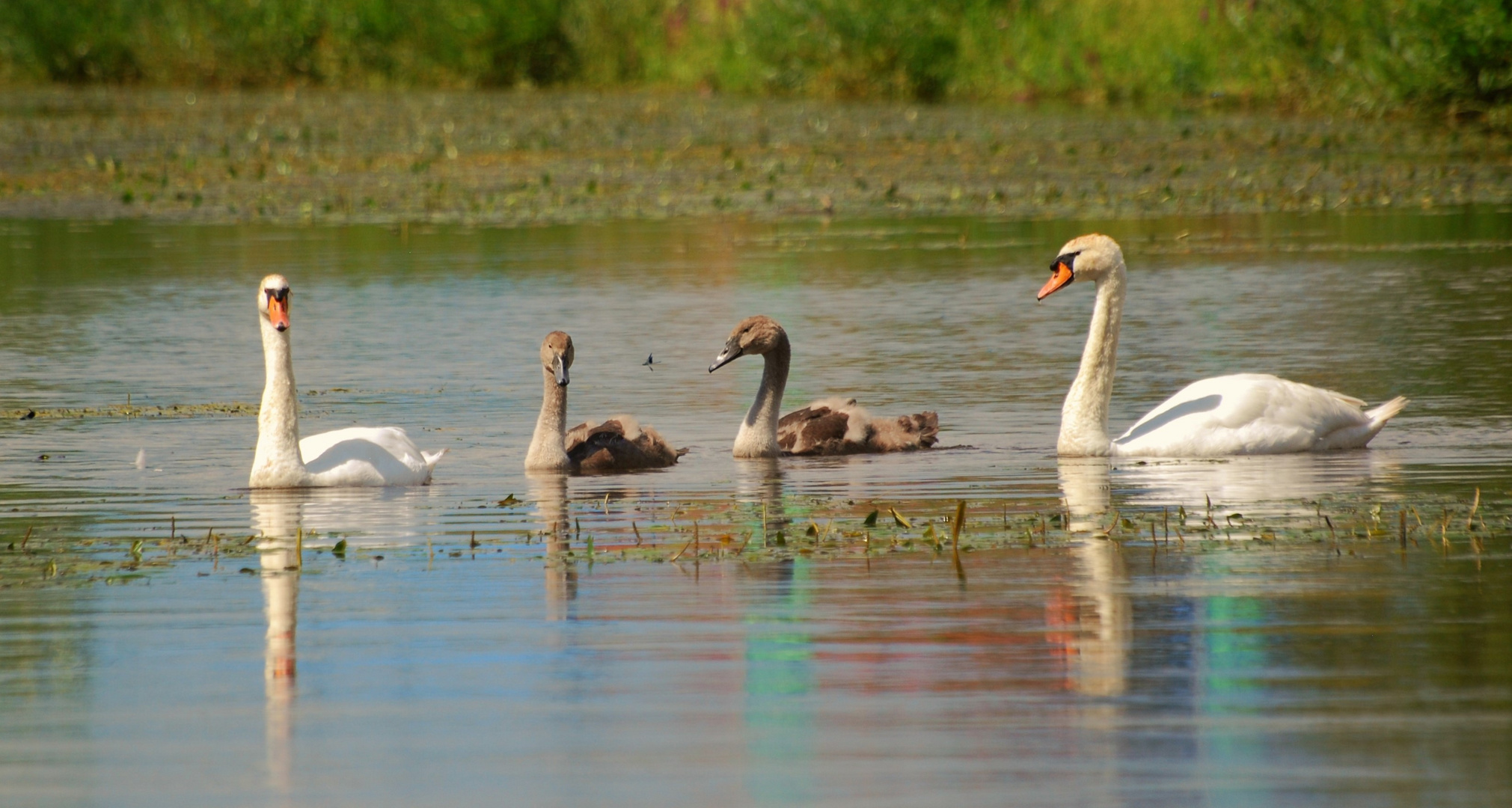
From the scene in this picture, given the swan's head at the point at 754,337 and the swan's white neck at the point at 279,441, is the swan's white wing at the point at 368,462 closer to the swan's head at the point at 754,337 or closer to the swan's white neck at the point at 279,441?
the swan's white neck at the point at 279,441

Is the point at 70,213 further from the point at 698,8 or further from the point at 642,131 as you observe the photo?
the point at 698,8

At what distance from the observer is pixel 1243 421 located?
11.0 metres

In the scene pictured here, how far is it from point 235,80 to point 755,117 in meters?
20.7

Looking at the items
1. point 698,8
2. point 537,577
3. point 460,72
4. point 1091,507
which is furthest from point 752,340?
point 460,72

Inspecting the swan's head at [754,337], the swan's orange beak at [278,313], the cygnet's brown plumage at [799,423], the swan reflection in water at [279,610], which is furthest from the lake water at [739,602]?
the swan's orange beak at [278,313]

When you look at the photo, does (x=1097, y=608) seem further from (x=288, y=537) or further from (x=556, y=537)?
(x=288, y=537)

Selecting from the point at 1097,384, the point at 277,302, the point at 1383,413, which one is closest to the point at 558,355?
the point at 277,302

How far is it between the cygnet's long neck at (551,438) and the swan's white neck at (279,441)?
113 cm

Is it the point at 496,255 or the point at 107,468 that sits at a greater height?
the point at 496,255

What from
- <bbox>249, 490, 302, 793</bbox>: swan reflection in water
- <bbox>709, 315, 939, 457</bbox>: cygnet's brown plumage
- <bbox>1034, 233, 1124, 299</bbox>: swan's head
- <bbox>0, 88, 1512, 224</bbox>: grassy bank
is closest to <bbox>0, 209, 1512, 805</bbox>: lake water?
<bbox>249, 490, 302, 793</bbox>: swan reflection in water

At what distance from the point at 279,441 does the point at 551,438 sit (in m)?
1.33

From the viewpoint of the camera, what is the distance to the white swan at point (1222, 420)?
10938mm

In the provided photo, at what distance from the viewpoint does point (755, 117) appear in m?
40.1

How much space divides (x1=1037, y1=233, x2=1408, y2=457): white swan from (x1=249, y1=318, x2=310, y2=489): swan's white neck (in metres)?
3.35
